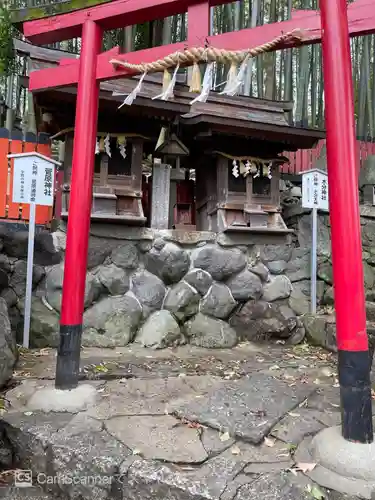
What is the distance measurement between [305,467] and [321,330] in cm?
369

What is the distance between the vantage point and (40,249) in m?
5.76

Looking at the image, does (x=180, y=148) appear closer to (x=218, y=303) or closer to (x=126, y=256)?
(x=126, y=256)

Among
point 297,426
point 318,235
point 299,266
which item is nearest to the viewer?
point 297,426

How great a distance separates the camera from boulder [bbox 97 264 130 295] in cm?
584

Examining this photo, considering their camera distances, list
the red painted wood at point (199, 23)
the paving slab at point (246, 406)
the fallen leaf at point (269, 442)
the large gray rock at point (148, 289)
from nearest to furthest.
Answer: the fallen leaf at point (269, 442) → the paving slab at point (246, 406) → the red painted wood at point (199, 23) → the large gray rock at point (148, 289)

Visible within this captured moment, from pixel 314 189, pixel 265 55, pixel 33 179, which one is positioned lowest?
pixel 33 179

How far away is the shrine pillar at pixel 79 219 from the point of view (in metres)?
3.61

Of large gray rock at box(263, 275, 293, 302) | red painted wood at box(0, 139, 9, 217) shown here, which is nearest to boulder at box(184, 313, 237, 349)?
large gray rock at box(263, 275, 293, 302)

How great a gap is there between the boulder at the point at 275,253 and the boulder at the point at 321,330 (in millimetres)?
1134

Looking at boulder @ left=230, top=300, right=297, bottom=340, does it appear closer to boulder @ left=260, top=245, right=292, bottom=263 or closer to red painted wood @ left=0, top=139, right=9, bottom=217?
boulder @ left=260, top=245, right=292, bottom=263

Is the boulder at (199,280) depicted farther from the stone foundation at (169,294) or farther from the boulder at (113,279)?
the boulder at (113,279)

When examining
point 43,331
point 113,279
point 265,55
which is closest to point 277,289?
point 113,279

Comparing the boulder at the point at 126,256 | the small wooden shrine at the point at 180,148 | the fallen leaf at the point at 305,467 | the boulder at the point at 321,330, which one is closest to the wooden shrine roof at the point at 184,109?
the small wooden shrine at the point at 180,148

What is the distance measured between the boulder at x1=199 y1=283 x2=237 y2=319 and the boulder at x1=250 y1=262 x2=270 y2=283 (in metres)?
0.67
